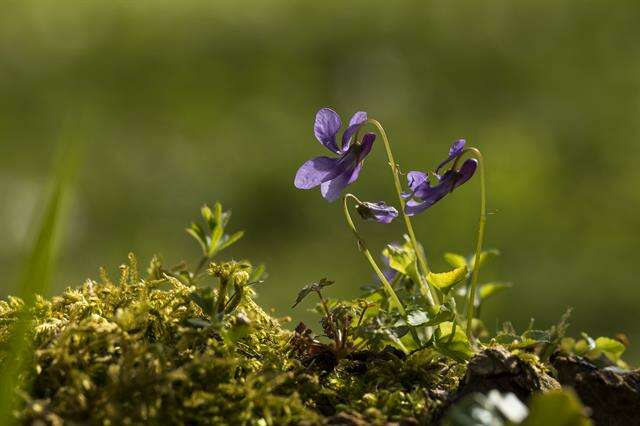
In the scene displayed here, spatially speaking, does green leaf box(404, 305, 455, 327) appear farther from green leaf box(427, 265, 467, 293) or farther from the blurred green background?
the blurred green background

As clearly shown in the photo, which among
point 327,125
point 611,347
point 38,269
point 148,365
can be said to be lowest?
point 611,347

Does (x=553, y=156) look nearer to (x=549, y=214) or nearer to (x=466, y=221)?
(x=549, y=214)

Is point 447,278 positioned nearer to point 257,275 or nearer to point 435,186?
point 435,186

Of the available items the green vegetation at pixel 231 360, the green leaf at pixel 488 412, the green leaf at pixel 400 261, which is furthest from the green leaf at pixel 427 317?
the green leaf at pixel 488 412

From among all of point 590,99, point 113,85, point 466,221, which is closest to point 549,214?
point 466,221

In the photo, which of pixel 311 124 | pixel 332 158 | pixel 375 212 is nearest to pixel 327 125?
pixel 332 158

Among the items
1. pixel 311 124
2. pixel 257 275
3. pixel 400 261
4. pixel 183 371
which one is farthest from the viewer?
pixel 311 124
